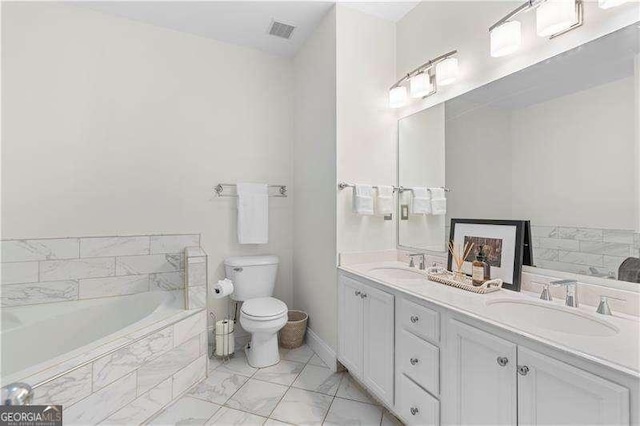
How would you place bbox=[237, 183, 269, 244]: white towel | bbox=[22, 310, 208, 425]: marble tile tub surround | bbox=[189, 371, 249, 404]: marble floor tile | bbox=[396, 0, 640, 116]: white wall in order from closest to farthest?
bbox=[396, 0, 640, 116]: white wall, bbox=[22, 310, 208, 425]: marble tile tub surround, bbox=[189, 371, 249, 404]: marble floor tile, bbox=[237, 183, 269, 244]: white towel

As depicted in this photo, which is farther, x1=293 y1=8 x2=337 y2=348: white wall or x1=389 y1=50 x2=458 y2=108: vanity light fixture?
x1=293 y1=8 x2=337 y2=348: white wall

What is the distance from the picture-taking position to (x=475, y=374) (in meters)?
1.20

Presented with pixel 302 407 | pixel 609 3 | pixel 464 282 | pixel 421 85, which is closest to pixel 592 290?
pixel 464 282

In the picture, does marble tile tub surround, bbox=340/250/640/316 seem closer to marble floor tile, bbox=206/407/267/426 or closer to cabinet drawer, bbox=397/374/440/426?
cabinet drawer, bbox=397/374/440/426

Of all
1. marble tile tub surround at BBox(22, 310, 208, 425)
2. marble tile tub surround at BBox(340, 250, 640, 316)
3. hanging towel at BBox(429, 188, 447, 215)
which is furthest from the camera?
Answer: hanging towel at BBox(429, 188, 447, 215)

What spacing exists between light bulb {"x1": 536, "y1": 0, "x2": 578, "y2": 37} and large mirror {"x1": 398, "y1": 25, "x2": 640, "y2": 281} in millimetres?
130

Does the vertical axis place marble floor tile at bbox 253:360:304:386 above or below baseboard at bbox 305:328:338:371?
below

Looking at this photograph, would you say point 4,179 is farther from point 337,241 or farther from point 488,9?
point 488,9

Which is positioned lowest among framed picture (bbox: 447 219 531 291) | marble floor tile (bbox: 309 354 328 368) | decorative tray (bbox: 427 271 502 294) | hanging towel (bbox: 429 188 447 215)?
marble floor tile (bbox: 309 354 328 368)

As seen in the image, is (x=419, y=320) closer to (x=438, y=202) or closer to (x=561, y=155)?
(x=438, y=202)

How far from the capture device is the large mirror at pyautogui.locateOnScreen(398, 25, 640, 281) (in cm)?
125

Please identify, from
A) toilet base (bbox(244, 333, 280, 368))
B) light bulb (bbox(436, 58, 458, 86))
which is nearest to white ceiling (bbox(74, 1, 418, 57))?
light bulb (bbox(436, 58, 458, 86))

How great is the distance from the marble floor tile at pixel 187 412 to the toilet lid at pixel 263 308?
0.61 m

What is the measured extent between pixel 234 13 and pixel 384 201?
184 centimetres
